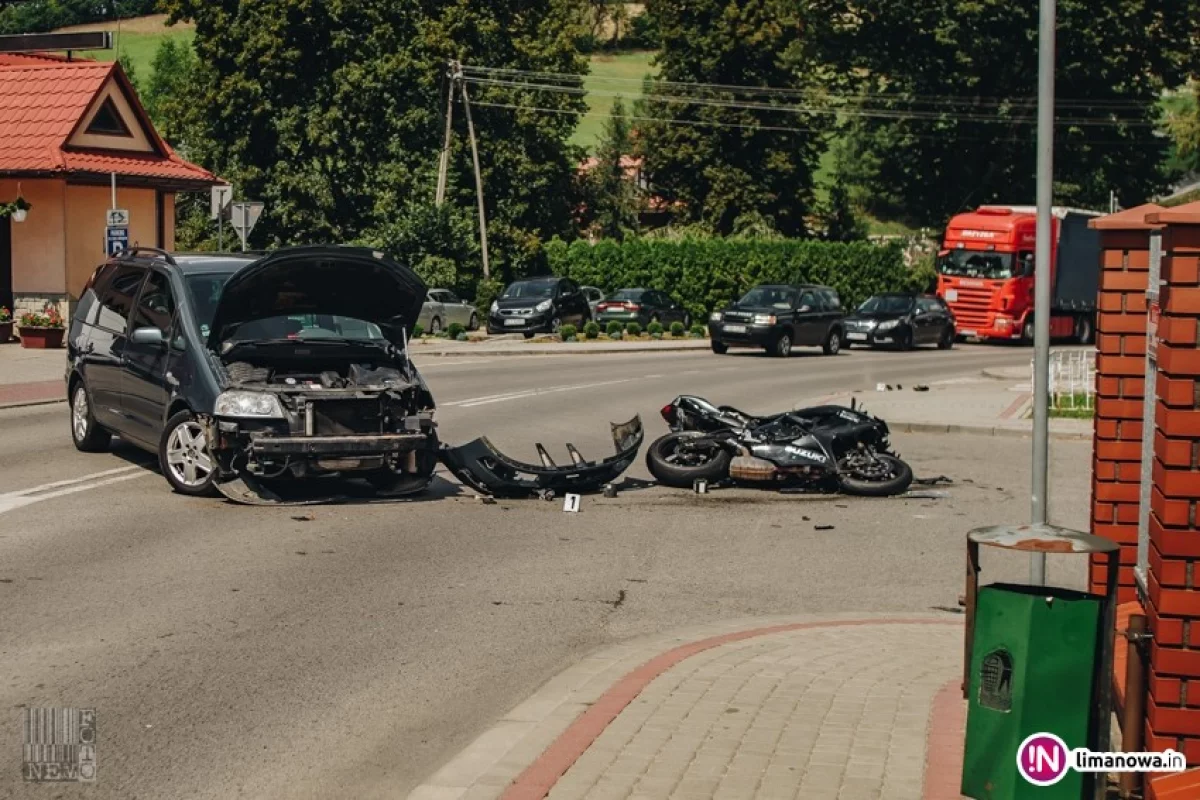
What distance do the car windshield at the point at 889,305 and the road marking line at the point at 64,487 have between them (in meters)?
33.8

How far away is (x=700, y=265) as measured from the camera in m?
56.3

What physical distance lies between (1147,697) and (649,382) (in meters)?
24.1

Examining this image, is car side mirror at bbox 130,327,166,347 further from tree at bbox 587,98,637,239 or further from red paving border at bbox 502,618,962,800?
tree at bbox 587,98,637,239

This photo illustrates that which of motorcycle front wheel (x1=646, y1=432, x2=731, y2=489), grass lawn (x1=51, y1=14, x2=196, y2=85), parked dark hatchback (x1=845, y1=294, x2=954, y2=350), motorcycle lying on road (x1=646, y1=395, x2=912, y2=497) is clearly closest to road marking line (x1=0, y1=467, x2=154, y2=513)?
motorcycle front wheel (x1=646, y1=432, x2=731, y2=489)

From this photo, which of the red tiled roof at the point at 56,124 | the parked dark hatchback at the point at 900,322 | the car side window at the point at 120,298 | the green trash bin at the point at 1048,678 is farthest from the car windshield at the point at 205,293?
the parked dark hatchback at the point at 900,322

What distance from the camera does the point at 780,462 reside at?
637 inches

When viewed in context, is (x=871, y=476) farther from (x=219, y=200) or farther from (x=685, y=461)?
(x=219, y=200)

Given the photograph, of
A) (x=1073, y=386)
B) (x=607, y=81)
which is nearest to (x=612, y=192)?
(x=607, y=81)

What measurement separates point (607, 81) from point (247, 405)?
10683cm

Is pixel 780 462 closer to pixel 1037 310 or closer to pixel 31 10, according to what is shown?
pixel 1037 310

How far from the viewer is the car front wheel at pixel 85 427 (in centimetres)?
1715

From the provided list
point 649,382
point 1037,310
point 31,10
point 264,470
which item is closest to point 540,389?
point 649,382

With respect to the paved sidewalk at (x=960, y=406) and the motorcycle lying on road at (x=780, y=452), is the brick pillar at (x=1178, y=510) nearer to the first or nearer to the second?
the motorcycle lying on road at (x=780, y=452)

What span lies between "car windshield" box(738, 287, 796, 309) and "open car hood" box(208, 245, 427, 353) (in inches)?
1036
